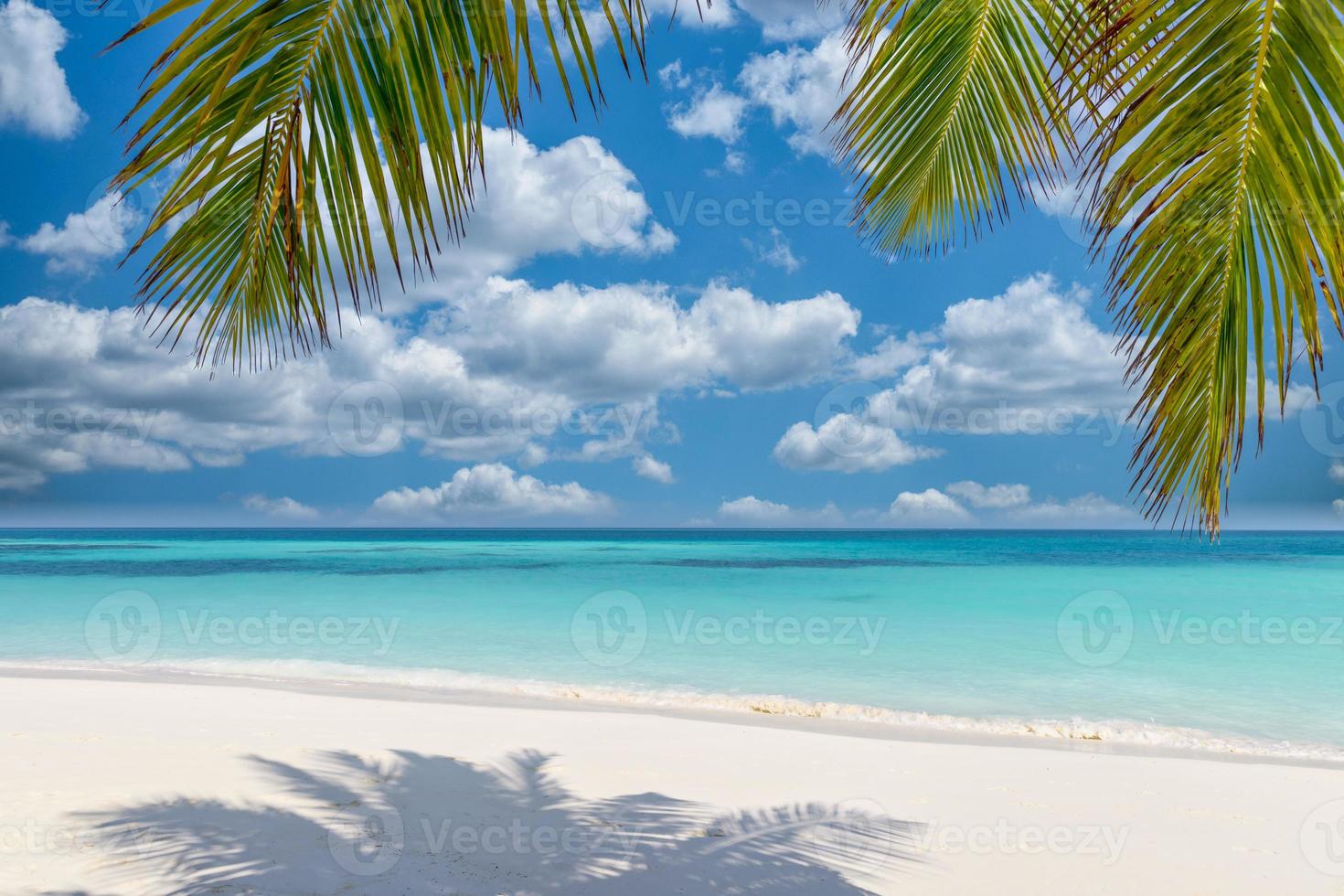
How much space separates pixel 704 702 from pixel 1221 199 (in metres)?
8.67

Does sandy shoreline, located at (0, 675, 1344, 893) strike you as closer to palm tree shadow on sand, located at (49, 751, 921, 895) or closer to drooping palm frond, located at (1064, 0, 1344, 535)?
palm tree shadow on sand, located at (49, 751, 921, 895)

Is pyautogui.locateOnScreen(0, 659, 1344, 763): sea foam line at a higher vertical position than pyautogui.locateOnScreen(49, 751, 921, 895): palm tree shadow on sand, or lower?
lower

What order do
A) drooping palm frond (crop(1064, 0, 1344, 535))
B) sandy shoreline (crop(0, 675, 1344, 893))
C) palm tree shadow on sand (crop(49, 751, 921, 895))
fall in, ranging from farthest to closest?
sandy shoreline (crop(0, 675, 1344, 893)) → palm tree shadow on sand (crop(49, 751, 921, 895)) → drooping palm frond (crop(1064, 0, 1344, 535))

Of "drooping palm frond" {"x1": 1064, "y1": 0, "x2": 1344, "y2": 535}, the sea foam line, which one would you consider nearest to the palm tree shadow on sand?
"drooping palm frond" {"x1": 1064, "y1": 0, "x2": 1344, "y2": 535}

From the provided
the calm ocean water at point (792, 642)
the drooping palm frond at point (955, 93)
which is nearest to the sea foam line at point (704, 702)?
the calm ocean water at point (792, 642)

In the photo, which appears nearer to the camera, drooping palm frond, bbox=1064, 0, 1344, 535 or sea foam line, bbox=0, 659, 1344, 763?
drooping palm frond, bbox=1064, 0, 1344, 535

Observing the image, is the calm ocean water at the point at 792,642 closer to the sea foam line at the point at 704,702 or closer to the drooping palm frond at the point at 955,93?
the sea foam line at the point at 704,702

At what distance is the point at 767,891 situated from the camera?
3.62 metres

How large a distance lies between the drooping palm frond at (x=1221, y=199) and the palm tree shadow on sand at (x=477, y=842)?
2957 millimetres

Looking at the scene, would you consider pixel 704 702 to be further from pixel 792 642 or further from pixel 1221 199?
pixel 1221 199

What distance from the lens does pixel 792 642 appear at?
13.5m

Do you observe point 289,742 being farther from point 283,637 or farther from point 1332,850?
point 283,637

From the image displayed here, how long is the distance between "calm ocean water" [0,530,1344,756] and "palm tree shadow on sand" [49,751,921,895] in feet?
14.8

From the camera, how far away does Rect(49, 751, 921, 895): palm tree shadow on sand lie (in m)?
3.56
